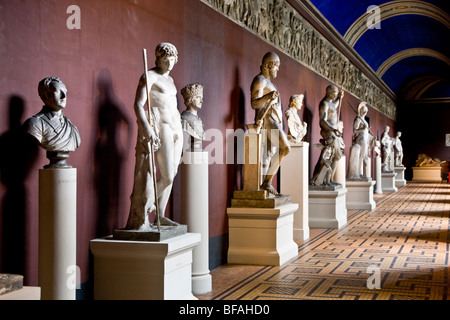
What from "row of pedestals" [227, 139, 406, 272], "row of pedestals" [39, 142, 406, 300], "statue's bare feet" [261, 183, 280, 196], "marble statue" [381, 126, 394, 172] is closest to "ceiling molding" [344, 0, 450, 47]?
"marble statue" [381, 126, 394, 172]

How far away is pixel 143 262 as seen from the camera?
5.13 m

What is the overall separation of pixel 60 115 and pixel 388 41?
Result: 73.0ft

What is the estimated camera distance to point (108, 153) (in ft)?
19.0

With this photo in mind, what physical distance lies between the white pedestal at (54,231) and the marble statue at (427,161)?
34.7 meters

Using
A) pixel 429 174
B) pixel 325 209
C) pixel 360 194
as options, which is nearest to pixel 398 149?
pixel 429 174

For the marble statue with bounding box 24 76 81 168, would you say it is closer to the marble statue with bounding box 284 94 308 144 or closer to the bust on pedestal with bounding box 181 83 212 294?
the bust on pedestal with bounding box 181 83 212 294

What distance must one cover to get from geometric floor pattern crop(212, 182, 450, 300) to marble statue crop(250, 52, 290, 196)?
5.07 ft

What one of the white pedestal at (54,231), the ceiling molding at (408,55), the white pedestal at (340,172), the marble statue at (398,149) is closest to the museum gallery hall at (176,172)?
the white pedestal at (54,231)

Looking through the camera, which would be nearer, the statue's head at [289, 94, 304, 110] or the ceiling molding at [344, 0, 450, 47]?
the statue's head at [289, 94, 304, 110]

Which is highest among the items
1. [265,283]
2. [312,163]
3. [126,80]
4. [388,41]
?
[388,41]

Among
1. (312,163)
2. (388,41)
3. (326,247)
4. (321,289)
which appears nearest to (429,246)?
(326,247)

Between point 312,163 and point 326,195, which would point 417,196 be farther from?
point 326,195

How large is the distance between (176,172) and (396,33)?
20036mm

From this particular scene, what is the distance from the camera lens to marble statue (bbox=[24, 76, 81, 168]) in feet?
14.4
